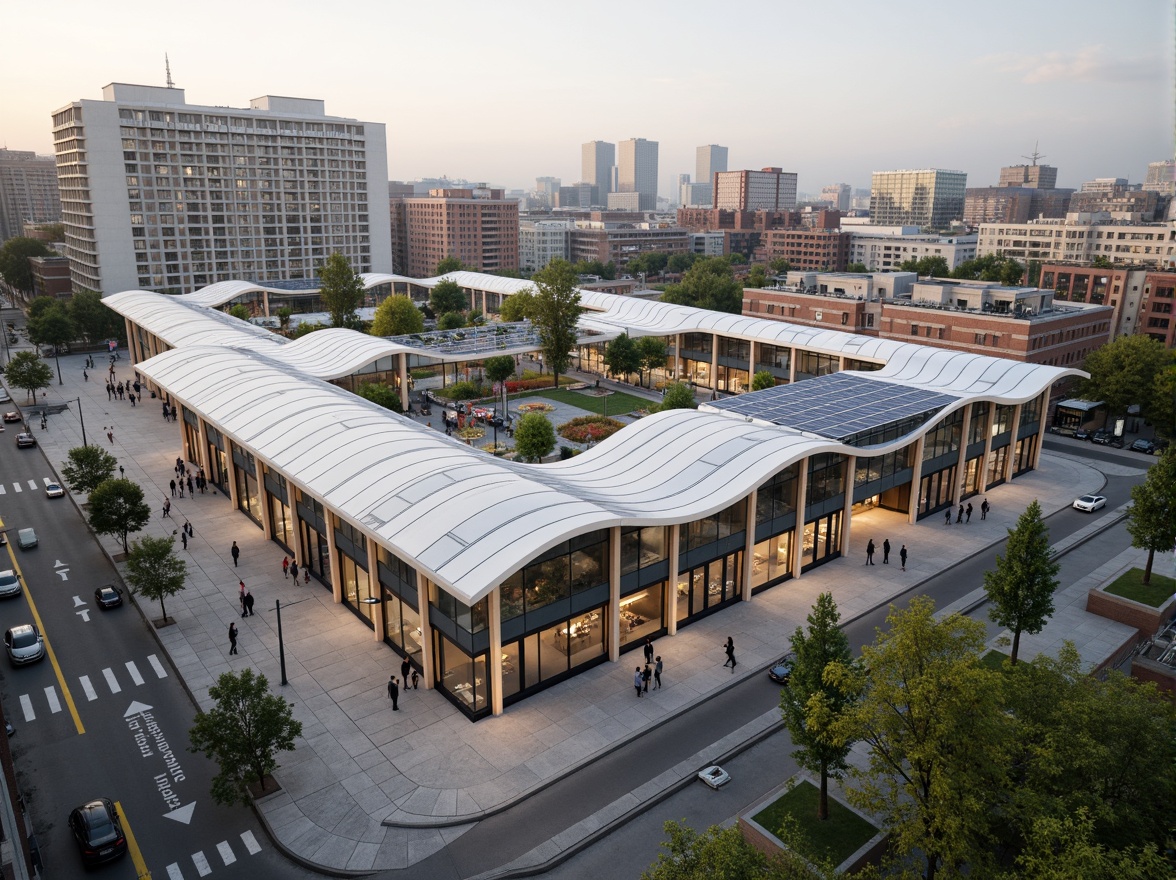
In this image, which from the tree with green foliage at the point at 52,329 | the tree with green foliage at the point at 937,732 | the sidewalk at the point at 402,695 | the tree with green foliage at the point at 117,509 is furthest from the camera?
the tree with green foliage at the point at 52,329

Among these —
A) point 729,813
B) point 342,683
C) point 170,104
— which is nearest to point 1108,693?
point 729,813

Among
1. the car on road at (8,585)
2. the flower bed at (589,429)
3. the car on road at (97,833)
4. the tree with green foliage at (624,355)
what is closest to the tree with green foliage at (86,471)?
the car on road at (8,585)

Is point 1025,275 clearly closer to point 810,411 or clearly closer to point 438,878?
point 810,411

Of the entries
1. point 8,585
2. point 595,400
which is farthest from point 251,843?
point 595,400

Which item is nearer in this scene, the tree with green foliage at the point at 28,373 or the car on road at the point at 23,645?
the car on road at the point at 23,645

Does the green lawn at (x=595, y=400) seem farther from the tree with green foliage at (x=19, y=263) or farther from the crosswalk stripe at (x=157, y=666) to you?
the tree with green foliage at (x=19, y=263)

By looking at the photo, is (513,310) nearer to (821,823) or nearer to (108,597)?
(108,597)

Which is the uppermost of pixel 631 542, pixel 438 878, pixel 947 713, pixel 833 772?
pixel 947 713
